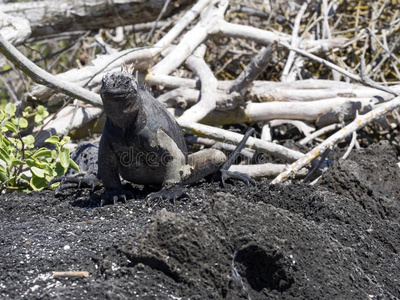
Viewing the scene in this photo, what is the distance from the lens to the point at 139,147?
3879 mm

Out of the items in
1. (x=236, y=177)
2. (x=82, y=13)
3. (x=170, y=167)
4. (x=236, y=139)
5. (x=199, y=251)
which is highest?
(x=82, y=13)

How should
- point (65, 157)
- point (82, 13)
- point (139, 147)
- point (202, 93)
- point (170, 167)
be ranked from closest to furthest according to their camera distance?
point (139, 147) → point (170, 167) → point (65, 157) → point (202, 93) → point (82, 13)

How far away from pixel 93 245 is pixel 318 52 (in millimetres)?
4540

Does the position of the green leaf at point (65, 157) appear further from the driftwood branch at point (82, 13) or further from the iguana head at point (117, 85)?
the driftwood branch at point (82, 13)

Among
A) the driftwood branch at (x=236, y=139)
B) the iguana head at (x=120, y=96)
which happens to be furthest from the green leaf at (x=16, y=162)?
the driftwood branch at (x=236, y=139)

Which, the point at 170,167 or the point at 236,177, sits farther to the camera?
the point at 236,177

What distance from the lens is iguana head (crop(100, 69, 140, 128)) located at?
11.7ft

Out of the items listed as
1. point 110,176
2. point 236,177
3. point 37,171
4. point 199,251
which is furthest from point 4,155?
point 199,251

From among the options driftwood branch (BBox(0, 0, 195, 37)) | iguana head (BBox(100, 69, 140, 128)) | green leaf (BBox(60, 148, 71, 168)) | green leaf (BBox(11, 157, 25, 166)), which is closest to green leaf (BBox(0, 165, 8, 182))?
green leaf (BBox(11, 157, 25, 166))

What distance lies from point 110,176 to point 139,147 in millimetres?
279

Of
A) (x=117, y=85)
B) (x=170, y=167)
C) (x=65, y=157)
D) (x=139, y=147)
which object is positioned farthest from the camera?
(x=65, y=157)

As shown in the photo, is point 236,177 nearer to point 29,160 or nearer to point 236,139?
point 236,139

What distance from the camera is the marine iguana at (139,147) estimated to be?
12.3ft

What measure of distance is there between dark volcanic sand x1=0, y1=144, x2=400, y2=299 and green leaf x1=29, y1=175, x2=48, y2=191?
54 cm
